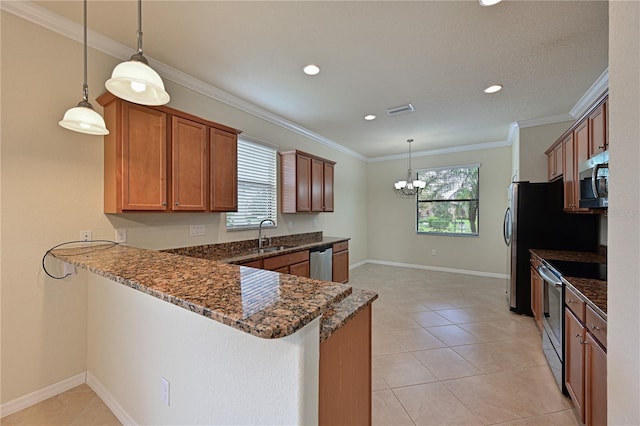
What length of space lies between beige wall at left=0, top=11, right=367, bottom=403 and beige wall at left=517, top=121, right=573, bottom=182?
212 inches

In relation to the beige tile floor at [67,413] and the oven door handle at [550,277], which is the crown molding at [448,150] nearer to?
the oven door handle at [550,277]

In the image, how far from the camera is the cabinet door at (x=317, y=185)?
452 centimetres

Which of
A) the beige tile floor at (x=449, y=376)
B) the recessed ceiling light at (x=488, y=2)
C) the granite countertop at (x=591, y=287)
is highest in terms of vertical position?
the recessed ceiling light at (x=488, y=2)

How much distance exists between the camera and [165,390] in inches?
54.8

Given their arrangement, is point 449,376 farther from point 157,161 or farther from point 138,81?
point 157,161

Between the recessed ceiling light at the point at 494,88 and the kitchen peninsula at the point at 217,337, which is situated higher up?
the recessed ceiling light at the point at 494,88

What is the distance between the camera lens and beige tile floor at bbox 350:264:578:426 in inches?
73.4

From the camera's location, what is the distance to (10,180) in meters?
1.85

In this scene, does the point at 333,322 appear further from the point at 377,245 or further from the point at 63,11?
the point at 377,245

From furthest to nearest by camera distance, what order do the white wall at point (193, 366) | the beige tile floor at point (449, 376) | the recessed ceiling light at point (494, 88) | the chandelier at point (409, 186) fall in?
the chandelier at point (409, 186)
the recessed ceiling light at point (494, 88)
the beige tile floor at point (449, 376)
the white wall at point (193, 366)

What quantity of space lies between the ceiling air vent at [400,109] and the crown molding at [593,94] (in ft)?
6.03

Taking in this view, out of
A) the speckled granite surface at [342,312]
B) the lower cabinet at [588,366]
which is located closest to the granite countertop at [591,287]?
the lower cabinet at [588,366]

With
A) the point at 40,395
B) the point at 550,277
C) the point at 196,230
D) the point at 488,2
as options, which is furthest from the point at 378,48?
the point at 40,395

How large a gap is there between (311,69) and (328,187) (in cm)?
246
